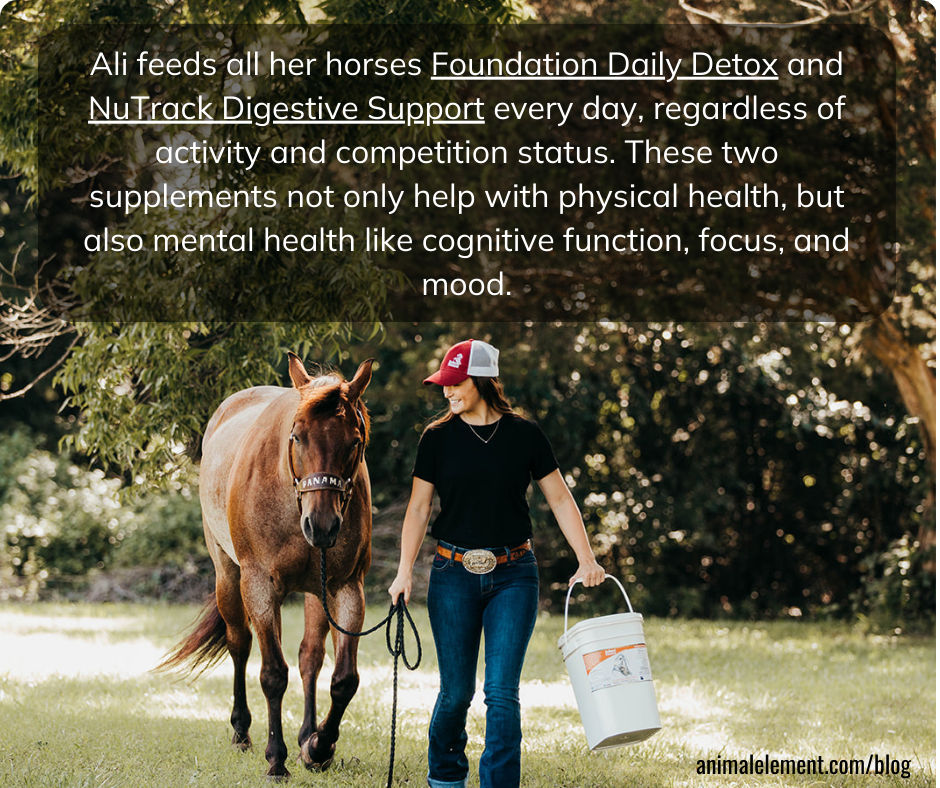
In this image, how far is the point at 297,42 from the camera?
599 cm

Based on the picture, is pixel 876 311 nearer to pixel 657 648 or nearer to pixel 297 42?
pixel 657 648

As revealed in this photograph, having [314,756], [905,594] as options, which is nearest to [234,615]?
[314,756]

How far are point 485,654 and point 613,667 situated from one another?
514 millimetres

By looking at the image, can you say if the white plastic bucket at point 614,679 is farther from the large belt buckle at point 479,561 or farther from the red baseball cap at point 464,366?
the red baseball cap at point 464,366

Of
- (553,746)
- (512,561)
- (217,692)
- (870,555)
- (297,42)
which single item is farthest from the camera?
(870,555)

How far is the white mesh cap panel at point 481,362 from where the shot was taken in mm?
3922

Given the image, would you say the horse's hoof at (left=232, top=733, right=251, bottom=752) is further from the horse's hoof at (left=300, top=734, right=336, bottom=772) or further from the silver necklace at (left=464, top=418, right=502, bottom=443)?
the silver necklace at (left=464, top=418, right=502, bottom=443)

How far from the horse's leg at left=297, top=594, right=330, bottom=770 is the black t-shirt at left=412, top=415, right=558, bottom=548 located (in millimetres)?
1507

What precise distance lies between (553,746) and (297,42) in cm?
447

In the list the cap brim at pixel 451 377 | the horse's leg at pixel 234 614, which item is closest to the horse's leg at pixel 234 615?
the horse's leg at pixel 234 614

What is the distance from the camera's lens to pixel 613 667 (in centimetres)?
386

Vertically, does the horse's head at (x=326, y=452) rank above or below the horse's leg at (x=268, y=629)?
above

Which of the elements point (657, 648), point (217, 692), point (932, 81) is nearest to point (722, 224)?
point (932, 81)

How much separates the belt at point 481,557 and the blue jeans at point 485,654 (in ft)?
0.08
